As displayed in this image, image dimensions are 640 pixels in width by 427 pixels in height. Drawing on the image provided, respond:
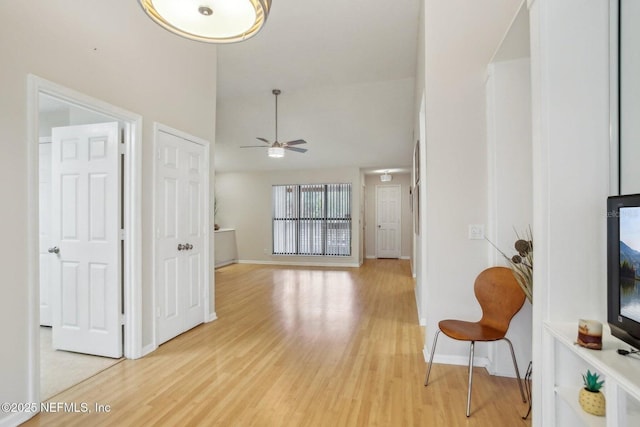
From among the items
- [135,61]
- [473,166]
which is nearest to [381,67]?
[473,166]

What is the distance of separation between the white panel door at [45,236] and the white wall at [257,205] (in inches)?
202

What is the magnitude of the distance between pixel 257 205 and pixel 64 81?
6.43m

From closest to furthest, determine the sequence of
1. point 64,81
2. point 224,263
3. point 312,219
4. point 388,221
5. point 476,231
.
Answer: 1. point 64,81
2. point 476,231
3. point 224,263
4. point 312,219
5. point 388,221

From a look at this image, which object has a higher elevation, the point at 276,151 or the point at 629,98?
the point at 276,151

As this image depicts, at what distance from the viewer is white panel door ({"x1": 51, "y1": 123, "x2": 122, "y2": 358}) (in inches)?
107

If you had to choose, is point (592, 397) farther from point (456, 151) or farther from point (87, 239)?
point (87, 239)

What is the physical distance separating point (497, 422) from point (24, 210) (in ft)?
10.0

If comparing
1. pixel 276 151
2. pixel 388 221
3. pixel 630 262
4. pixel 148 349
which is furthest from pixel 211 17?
pixel 388 221

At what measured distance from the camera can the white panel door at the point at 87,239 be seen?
272cm

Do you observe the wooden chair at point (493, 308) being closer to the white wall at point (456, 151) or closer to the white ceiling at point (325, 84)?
the white wall at point (456, 151)

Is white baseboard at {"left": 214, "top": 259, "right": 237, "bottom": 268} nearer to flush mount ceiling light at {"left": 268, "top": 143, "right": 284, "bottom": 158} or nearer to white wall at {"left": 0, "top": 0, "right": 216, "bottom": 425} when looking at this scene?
flush mount ceiling light at {"left": 268, "top": 143, "right": 284, "bottom": 158}

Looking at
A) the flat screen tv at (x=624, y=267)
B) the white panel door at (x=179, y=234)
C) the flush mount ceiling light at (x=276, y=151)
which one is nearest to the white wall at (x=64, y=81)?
the white panel door at (x=179, y=234)

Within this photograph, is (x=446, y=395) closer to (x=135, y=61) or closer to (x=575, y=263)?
(x=575, y=263)

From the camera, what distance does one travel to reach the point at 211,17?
1420 mm
